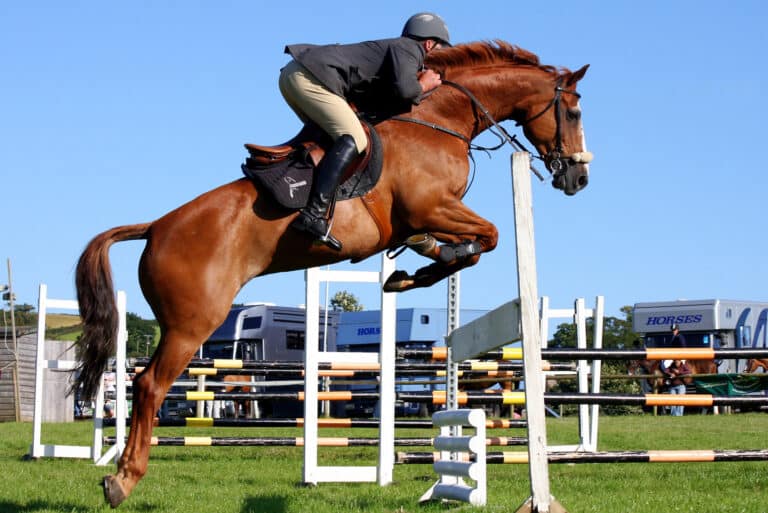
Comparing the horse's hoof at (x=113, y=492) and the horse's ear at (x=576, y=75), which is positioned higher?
the horse's ear at (x=576, y=75)

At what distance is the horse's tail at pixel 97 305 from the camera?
5.95m

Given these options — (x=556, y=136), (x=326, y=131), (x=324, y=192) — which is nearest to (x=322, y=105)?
(x=326, y=131)

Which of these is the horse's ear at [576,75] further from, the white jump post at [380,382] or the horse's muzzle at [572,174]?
the white jump post at [380,382]

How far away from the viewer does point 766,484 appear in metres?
7.13

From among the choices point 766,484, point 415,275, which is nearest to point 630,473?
point 766,484

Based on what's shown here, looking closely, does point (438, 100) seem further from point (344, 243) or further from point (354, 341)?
point (354, 341)

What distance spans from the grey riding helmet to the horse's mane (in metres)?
0.26

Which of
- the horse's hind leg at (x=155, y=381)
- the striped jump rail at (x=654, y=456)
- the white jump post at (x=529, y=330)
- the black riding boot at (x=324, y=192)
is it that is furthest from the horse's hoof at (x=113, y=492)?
the striped jump rail at (x=654, y=456)

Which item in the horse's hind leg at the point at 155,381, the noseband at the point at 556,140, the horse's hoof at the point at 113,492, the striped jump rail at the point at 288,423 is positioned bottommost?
the horse's hoof at the point at 113,492

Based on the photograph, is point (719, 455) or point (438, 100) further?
point (719, 455)

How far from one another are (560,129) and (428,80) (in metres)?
0.96

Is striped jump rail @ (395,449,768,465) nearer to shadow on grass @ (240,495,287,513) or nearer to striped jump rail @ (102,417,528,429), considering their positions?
shadow on grass @ (240,495,287,513)

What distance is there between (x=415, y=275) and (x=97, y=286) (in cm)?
204

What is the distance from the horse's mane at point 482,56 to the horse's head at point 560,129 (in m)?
0.18
